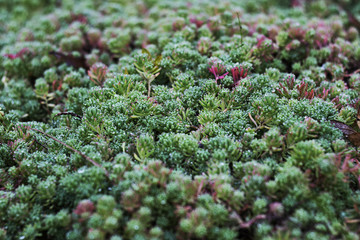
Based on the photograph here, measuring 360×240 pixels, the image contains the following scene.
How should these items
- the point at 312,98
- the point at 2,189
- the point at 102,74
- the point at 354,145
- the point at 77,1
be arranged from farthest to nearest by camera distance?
the point at 77,1 < the point at 102,74 < the point at 312,98 < the point at 354,145 < the point at 2,189

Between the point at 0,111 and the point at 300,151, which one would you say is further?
the point at 0,111

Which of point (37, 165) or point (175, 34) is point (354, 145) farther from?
point (37, 165)

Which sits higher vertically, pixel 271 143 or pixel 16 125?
pixel 271 143

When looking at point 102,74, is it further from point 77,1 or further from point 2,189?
point 77,1

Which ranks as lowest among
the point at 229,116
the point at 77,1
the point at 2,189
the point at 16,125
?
the point at 2,189

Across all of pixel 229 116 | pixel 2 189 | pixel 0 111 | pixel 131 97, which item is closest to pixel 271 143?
pixel 229 116

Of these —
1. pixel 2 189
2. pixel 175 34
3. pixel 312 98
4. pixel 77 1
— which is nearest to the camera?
pixel 2 189

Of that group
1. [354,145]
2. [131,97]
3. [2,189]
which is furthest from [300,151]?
[2,189]
